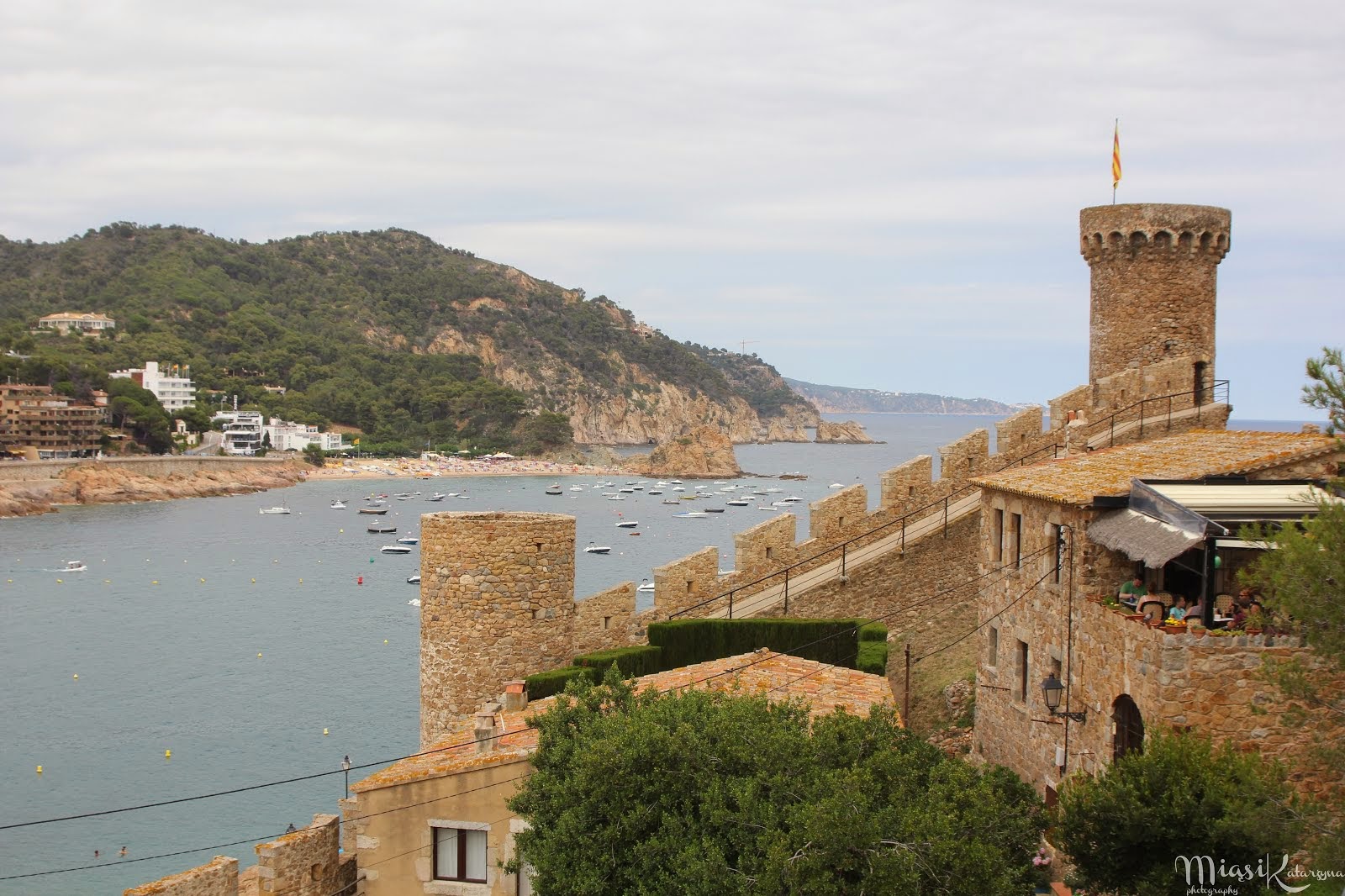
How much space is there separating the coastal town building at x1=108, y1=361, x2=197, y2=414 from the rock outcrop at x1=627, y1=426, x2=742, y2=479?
5308 cm

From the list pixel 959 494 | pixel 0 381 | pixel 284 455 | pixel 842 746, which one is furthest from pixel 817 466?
pixel 842 746

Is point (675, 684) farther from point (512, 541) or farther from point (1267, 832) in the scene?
point (1267, 832)

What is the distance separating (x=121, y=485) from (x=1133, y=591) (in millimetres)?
111966

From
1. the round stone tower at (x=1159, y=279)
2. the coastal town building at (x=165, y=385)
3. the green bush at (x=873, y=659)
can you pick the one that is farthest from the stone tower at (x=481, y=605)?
the coastal town building at (x=165, y=385)

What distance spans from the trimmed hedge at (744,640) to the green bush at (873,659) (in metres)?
0.54

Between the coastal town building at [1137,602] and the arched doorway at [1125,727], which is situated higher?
the coastal town building at [1137,602]

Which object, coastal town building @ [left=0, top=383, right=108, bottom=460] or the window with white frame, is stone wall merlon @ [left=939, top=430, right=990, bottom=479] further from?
coastal town building @ [left=0, top=383, right=108, bottom=460]

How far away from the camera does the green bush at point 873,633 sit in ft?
58.5

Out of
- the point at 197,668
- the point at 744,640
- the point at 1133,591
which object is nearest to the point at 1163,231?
the point at 744,640

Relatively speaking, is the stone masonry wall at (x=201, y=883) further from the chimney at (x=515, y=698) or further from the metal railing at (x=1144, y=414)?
the metal railing at (x=1144, y=414)

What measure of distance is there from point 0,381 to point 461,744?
126 metres

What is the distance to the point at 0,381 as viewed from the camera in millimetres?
120938

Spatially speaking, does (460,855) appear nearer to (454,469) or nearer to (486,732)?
(486,732)

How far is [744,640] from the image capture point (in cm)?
1781
